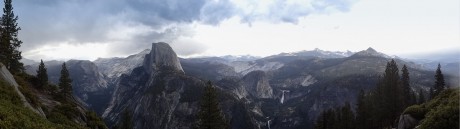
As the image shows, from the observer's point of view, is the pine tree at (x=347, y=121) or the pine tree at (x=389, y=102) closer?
the pine tree at (x=389, y=102)

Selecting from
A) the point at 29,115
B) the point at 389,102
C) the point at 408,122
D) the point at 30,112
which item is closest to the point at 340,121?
the point at 389,102

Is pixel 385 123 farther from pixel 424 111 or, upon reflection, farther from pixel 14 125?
pixel 14 125

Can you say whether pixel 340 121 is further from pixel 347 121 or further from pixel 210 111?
pixel 210 111

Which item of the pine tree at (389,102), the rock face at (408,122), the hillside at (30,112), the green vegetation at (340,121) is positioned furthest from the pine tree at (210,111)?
the green vegetation at (340,121)

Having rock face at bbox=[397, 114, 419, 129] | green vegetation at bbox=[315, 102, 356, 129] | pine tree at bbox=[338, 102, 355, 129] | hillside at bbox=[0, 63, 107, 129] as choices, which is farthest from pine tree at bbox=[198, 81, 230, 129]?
green vegetation at bbox=[315, 102, 356, 129]

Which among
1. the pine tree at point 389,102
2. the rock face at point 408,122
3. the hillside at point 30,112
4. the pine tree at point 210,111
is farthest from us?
the pine tree at point 389,102

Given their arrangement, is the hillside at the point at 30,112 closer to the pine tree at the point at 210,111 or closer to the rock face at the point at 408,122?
the pine tree at the point at 210,111

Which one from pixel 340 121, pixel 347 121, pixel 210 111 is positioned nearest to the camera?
pixel 210 111

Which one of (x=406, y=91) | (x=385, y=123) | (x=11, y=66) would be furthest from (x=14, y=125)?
(x=406, y=91)

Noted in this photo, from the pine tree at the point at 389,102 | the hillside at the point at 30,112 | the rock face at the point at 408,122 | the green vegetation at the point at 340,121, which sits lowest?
the green vegetation at the point at 340,121
